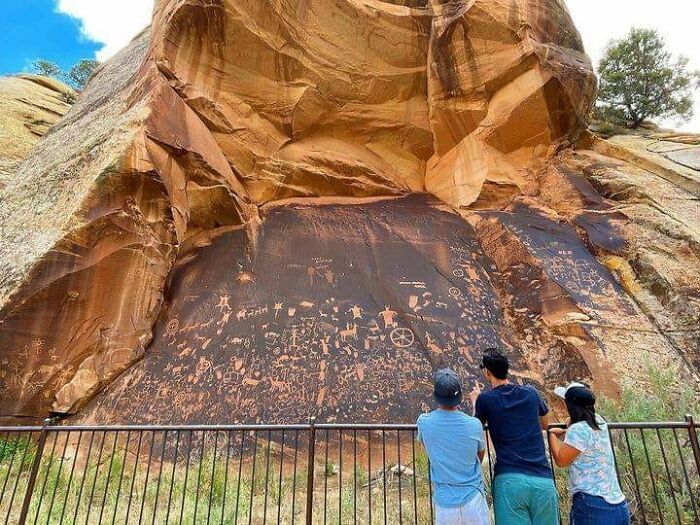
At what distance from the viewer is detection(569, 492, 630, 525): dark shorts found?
288 centimetres

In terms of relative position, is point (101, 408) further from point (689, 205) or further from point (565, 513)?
point (689, 205)

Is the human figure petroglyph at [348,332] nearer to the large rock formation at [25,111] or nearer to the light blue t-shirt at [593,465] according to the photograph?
the light blue t-shirt at [593,465]

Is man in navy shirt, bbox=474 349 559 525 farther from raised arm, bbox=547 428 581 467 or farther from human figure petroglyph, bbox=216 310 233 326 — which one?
human figure petroglyph, bbox=216 310 233 326

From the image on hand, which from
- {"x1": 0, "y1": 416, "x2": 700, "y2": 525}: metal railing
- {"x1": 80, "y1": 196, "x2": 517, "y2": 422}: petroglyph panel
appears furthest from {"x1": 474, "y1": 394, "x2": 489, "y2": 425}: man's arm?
{"x1": 80, "y1": 196, "x2": 517, "y2": 422}: petroglyph panel

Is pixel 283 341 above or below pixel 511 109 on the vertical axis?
below

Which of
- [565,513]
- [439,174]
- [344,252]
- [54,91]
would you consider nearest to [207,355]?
[344,252]

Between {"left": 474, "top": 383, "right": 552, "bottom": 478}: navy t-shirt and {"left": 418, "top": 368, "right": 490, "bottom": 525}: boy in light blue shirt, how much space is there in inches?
6.0

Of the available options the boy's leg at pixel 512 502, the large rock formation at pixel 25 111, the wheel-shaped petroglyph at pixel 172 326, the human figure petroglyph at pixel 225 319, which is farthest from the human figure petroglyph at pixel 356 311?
the large rock formation at pixel 25 111

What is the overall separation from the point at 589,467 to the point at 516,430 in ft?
1.65

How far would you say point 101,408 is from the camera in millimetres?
7312

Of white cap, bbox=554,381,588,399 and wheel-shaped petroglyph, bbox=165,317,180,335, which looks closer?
white cap, bbox=554,381,588,399

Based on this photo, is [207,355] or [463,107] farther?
[463,107]

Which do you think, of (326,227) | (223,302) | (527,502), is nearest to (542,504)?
(527,502)

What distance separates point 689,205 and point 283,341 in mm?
9175
